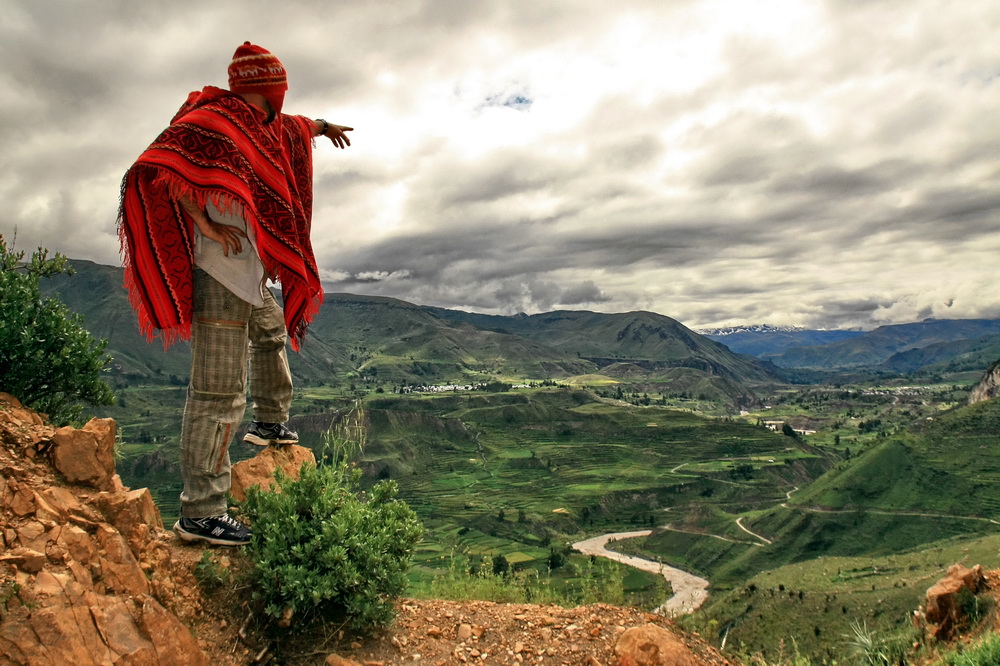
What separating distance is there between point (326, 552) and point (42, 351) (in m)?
4.47

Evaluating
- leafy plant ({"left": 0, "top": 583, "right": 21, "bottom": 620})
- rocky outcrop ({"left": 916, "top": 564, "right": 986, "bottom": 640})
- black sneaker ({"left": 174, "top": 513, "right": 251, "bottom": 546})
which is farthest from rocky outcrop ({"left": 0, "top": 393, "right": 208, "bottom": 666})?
rocky outcrop ({"left": 916, "top": 564, "right": 986, "bottom": 640})

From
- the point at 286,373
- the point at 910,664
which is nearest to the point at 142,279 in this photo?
the point at 286,373

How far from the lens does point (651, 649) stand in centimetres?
512

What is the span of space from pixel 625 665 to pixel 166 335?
4962 mm

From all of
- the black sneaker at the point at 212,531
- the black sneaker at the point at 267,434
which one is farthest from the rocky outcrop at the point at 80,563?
the black sneaker at the point at 267,434

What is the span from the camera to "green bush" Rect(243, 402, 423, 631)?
4.73 metres

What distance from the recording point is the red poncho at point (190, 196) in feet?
16.1

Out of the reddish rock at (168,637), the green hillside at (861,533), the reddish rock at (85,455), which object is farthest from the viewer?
the green hillside at (861,533)

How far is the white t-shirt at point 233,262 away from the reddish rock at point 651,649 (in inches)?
180

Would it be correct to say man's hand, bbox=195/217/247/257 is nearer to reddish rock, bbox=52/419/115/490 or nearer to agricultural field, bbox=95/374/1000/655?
reddish rock, bbox=52/419/115/490

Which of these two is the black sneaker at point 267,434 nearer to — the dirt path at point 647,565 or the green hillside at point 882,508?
the dirt path at point 647,565

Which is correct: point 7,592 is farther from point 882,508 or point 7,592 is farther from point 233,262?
point 882,508

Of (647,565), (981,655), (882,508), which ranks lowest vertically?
(647,565)

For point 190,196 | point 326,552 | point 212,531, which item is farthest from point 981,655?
point 190,196
